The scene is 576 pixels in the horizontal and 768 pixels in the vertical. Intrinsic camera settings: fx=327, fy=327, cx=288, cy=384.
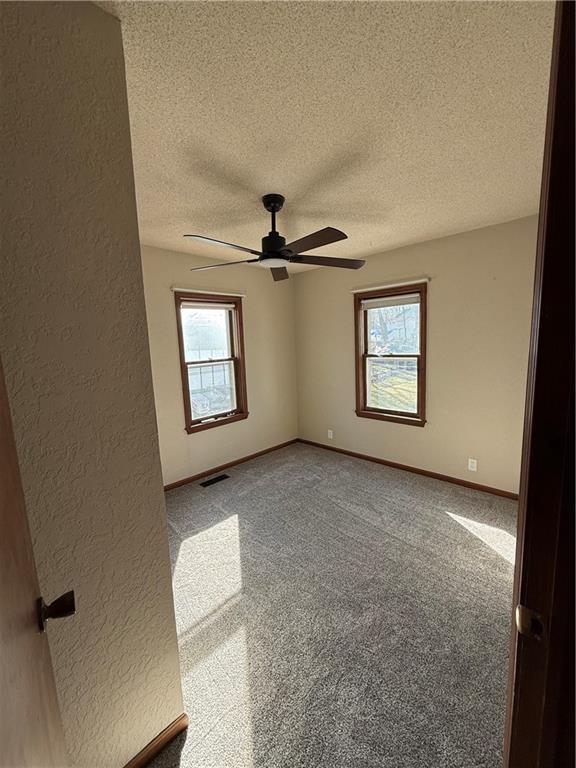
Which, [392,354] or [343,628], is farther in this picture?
[392,354]

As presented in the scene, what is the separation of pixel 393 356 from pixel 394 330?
30cm

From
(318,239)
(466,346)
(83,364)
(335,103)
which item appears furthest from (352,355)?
(83,364)

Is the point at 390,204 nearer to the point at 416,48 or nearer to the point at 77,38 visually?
the point at 416,48

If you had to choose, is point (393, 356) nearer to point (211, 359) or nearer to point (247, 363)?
point (247, 363)

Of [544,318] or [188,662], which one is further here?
[188,662]

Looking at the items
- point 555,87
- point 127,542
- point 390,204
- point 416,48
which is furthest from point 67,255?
point 390,204

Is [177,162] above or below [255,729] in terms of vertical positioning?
above

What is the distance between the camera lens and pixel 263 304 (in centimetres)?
436

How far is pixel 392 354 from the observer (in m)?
3.82

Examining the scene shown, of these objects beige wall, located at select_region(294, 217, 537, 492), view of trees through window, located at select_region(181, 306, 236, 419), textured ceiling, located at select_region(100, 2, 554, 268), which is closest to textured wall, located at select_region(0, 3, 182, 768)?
textured ceiling, located at select_region(100, 2, 554, 268)

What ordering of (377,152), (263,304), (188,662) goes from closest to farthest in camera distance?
(188,662)
(377,152)
(263,304)

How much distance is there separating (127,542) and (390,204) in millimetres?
2644

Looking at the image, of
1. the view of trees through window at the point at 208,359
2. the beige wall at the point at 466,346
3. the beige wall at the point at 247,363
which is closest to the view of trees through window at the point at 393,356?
the beige wall at the point at 466,346

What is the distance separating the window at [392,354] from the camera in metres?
3.57
